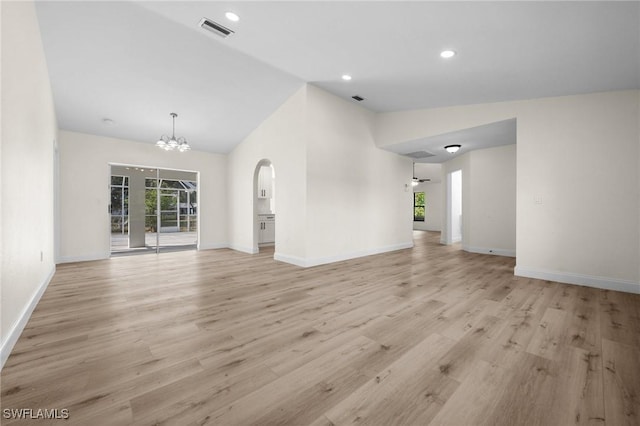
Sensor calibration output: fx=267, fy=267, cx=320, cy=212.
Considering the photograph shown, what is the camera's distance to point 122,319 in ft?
8.33

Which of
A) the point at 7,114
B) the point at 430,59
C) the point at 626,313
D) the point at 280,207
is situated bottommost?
the point at 626,313

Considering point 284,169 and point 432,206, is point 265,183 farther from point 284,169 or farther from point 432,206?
point 432,206

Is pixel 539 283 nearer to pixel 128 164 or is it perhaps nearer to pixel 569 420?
pixel 569 420

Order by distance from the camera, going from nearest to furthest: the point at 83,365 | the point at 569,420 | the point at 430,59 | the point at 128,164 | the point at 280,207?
the point at 569,420 → the point at 83,365 → the point at 430,59 → the point at 280,207 → the point at 128,164

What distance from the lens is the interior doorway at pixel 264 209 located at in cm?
654

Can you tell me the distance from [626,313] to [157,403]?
422 centimetres

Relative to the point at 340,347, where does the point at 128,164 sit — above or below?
above

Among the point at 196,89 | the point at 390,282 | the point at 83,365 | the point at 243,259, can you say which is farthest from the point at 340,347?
the point at 196,89

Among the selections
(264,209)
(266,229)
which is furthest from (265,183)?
(266,229)

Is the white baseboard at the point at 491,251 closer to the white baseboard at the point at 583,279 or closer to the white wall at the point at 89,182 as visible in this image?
the white baseboard at the point at 583,279

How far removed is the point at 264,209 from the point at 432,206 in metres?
9.08

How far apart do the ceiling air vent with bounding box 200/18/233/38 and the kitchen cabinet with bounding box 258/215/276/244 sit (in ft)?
17.2

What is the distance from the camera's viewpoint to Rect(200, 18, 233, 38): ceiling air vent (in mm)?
3184

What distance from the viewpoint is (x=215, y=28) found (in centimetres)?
329
